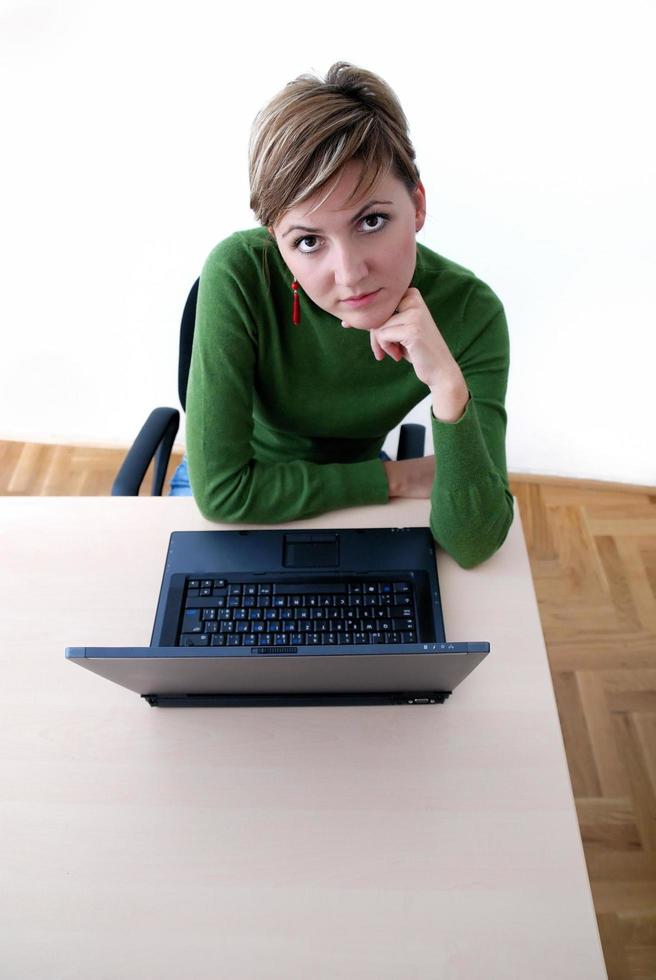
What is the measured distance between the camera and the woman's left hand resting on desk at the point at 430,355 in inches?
40.3

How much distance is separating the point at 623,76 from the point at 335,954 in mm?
1510

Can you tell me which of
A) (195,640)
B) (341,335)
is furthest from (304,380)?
(195,640)

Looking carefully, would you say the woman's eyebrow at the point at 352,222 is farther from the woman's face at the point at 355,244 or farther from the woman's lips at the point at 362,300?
the woman's lips at the point at 362,300

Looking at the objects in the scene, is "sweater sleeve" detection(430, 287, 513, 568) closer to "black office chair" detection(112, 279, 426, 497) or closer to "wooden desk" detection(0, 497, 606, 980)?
"wooden desk" detection(0, 497, 606, 980)

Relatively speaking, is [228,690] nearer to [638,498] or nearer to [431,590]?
[431,590]

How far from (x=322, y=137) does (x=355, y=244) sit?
5.0 inches

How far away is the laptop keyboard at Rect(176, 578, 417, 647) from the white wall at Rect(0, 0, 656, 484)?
0.91 meters

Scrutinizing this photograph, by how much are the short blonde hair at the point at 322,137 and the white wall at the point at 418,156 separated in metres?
0.49

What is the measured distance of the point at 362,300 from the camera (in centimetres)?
100

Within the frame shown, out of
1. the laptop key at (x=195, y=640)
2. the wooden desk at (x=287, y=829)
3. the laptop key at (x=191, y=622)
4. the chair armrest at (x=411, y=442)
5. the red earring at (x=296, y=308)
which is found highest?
the chair armrest at (x=411, y=442)

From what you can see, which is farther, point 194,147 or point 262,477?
point 194,147

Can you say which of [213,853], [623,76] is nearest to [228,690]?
[213,853]

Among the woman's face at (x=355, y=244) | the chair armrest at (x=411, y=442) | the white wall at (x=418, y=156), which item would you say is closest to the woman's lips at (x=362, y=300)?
the woman's face at (x=355, y=244)

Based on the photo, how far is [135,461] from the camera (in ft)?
4.37
